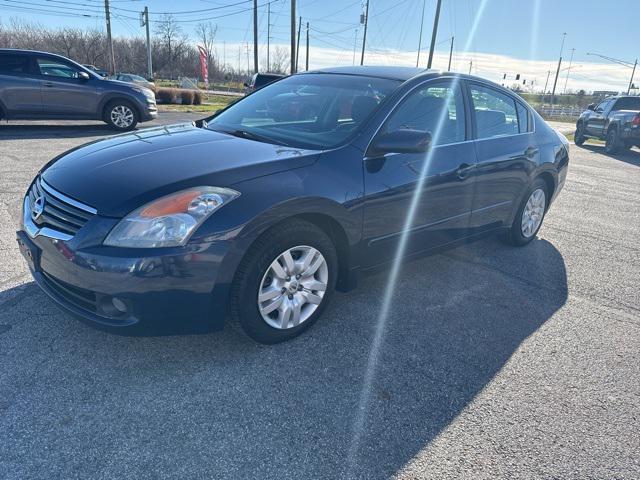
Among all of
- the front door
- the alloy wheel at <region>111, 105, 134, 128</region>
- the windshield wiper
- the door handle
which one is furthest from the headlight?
the alloy wheel at <region>111, 105, 134, 128</region>

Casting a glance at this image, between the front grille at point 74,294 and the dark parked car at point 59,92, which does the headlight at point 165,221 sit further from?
the dark parked car at point 59,92

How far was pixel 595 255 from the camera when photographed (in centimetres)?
495

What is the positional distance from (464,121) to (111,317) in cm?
295

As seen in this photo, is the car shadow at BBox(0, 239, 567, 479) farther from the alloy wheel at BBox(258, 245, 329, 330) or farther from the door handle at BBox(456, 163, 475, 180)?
the door handle at BBox(456, 163, 475, 180)

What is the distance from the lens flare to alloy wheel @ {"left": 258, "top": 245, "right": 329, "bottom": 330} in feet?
1.57

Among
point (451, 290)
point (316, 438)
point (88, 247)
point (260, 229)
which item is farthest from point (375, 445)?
point (451, 290)

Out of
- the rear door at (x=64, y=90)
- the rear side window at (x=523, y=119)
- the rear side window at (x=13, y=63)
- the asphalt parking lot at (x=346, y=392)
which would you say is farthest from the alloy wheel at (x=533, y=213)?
the rear side window at (x=13, y=63)

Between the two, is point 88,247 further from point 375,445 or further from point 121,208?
point 375,445

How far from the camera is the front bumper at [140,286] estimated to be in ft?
7.57

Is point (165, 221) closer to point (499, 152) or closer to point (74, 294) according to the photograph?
point (74, 294)

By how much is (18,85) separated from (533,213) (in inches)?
401

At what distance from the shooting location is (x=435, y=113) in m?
3.61

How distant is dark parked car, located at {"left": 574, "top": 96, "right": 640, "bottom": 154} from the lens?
45.1ft

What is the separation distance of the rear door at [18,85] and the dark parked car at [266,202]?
803 cm
